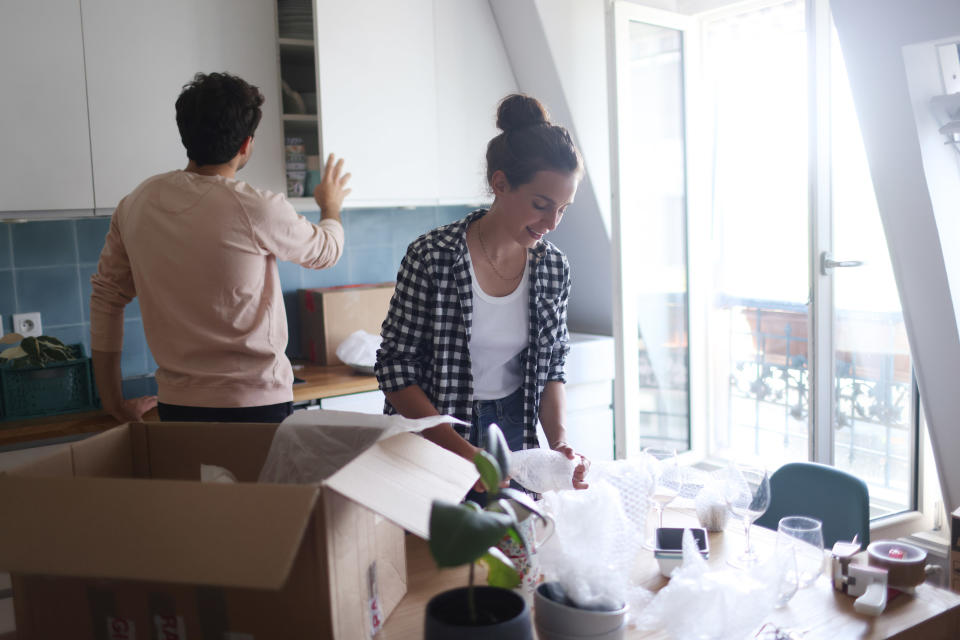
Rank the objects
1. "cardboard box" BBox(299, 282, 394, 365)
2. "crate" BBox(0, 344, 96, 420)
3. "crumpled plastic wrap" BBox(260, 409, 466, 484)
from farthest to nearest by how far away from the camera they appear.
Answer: "cardboard box" BBox(299, 282, 394, 365), "crate" BBox(0, 344, 96, 420), "crumpled plastic wrap" BBox(260, 409, 466, 484)

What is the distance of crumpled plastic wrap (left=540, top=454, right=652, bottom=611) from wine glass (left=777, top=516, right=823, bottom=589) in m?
0.26

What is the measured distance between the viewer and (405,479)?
39.5 inches

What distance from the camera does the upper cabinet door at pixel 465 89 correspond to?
3.19 meters

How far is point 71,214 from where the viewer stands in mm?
2484

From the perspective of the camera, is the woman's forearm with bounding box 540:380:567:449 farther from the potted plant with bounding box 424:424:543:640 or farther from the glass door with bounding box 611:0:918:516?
the glass door with bounding box 611:0:918:516

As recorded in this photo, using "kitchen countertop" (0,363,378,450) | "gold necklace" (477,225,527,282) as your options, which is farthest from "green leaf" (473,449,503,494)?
"kitchen countertop" (0,363,378,450)

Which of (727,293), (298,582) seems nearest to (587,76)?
(727,293)

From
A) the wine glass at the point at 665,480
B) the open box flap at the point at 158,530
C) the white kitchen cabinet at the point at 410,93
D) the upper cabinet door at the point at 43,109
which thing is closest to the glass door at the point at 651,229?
the white kitchen cabinet at the point at 410,93

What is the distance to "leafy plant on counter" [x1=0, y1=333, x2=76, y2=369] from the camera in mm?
2488

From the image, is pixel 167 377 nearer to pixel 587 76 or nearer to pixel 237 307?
pixel 237 307

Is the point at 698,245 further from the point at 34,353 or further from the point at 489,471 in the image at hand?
the point at 489,471

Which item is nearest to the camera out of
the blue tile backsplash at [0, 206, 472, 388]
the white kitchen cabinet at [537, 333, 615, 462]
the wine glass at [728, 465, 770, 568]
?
the wine glass at [728, 465, 770, 568]

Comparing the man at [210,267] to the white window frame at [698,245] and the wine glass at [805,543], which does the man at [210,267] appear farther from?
the white window frame at [698,245]

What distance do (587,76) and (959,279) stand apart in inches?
62.8
